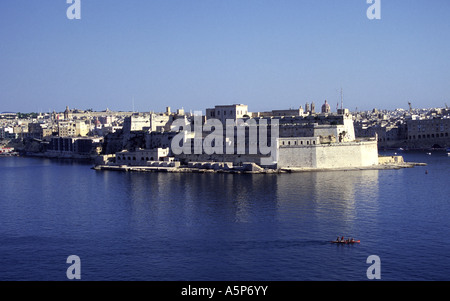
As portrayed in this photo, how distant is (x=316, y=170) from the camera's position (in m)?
31.3

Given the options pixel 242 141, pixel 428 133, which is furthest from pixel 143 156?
pixel 428 133

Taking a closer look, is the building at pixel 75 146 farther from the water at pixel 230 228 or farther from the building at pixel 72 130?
the water at pixel 230 228

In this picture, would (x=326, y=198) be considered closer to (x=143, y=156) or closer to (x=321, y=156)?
(x=321, y=156)

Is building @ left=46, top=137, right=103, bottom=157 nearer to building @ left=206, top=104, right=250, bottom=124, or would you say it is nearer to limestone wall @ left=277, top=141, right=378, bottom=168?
building @ left=206, top=104, right=250, bottom=124

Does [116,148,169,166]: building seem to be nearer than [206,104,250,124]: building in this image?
Answer: Yes

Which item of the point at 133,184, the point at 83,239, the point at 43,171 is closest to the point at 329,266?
the point at 83,239

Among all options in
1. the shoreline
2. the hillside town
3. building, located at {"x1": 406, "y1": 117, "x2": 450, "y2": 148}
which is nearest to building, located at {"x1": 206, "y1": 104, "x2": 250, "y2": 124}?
the hillside town

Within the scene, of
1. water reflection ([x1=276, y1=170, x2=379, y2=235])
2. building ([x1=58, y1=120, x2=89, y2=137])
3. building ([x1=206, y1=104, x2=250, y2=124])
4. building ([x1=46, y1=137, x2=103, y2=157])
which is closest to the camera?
water reflection ([x1=276, y1=170, x2=379, y2=235])

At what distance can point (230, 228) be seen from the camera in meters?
17.1

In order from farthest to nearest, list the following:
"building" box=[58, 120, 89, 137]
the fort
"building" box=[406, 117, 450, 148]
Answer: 1. "building" box=[58, 120, 89, 137]
2. "building" box=[406, 117, 450, 148]
3. the fort

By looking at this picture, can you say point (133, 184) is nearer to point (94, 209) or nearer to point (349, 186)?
point (94, 209)

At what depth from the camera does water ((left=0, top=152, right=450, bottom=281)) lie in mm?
13289

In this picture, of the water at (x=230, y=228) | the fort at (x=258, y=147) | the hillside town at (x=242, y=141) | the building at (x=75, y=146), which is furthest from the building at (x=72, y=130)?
the water at (x=230, y=228)

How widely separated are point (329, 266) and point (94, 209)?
10.5 metres
